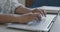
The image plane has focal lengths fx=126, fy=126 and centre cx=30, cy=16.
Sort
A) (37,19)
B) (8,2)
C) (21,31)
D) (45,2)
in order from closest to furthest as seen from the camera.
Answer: (21,31) → (37,19) → (8,2) → (45,2)

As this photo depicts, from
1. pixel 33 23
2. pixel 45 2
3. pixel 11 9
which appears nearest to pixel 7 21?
pixel 33 23

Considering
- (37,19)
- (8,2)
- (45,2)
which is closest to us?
(37,19)

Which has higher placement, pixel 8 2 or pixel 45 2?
pixel 45 2

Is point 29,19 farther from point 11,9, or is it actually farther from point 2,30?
point 11,9

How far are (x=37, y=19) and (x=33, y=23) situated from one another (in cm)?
4

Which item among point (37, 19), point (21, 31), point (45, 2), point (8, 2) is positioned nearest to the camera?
point (21, 31)

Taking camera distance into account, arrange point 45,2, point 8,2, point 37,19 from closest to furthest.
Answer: point 37,19 < point 8,2 < point 45,2

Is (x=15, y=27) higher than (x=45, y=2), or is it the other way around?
(x=45, y=2)

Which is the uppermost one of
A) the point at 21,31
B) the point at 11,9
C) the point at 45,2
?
the point at 45,2

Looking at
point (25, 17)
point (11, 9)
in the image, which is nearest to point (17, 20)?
point (25, 17)

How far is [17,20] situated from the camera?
691 mm

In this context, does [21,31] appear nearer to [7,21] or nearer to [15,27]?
[15,27]

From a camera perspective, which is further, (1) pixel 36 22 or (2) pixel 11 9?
(2) pixel 11 9

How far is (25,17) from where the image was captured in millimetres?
674
